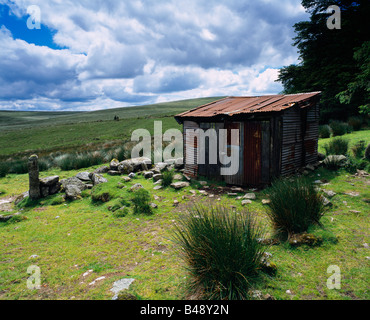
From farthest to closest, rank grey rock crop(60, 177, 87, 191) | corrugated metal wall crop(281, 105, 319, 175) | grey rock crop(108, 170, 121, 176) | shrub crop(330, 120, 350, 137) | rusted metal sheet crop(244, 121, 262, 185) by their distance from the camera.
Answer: shrub crop(330, 120, 350, 137)
grey rock crop(108, 170, 121, 176)
grey rock crop(60, 177, 87, 191)
corrugated metal wall crop(281, 105, 319, 175)
rusted metal sheet crop(244, 121, 262, 185)

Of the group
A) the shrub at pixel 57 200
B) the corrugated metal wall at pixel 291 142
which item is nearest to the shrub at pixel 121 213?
the shrub at pixel 57 200

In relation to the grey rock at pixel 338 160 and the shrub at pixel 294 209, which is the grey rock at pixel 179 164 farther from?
the shrub at pixel 294 209

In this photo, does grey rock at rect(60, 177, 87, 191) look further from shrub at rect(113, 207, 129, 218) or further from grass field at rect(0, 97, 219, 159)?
grass field at rect(0, 97, 219, 159)

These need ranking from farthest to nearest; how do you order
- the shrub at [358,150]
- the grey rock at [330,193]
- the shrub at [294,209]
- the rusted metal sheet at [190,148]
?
the rusted metal sheet at [190,148] < the shrub at [358,150] < the grey rock at [330,193] < the shrub at [294,209]

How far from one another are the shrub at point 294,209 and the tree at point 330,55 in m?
14.6

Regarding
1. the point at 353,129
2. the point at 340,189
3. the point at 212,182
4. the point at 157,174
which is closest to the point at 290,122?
the point at 340,189

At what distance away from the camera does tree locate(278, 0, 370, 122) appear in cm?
1727

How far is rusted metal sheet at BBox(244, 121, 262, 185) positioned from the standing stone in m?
8.51

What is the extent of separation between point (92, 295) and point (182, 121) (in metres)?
9.66

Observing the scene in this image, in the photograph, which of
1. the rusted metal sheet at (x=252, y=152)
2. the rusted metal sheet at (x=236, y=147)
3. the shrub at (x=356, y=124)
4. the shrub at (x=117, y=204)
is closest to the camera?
the shrub at (x=117, y=204)

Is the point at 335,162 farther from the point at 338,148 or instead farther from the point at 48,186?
the point at 48,186

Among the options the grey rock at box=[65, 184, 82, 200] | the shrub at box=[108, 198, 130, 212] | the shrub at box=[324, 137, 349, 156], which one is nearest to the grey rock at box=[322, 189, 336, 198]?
the shrub at box=[324, 137, 349, 156]

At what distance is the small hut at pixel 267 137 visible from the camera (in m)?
8.90
